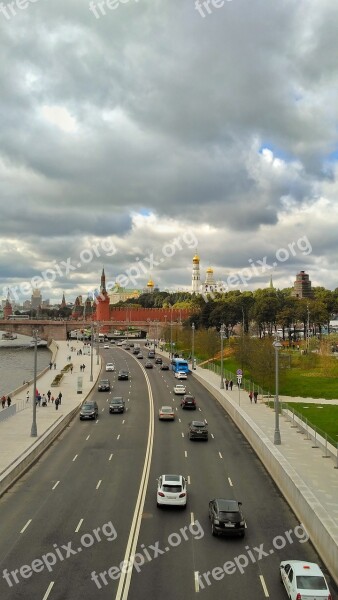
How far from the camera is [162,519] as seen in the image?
17.8m

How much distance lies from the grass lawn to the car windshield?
16.3 meters

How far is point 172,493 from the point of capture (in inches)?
734

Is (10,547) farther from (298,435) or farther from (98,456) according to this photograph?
(298,435)

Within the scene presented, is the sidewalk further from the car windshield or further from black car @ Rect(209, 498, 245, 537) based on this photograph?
the car windshield

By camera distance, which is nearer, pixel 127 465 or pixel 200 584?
pixel 200 584

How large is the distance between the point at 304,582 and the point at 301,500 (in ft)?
18.1

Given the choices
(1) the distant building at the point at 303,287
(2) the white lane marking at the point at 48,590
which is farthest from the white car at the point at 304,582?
(1) the distant building at the point at 303,287

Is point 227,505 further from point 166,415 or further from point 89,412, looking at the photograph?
point 89,412

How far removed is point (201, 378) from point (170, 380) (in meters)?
3.74

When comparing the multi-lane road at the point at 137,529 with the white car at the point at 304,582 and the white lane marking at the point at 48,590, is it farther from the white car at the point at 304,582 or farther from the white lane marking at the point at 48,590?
the white car at the point at 304,582

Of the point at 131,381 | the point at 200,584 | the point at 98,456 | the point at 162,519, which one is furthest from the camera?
the point at 131,381

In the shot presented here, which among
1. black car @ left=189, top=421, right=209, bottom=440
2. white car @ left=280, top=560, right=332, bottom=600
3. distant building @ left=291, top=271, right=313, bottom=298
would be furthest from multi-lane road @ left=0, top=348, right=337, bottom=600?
distant building @ left=291, top=271, right=313, bottom=298

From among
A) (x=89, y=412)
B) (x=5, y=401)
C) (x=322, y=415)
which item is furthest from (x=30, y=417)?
(x=322, y=415)

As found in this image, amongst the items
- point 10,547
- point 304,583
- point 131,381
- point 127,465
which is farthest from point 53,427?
point 131,381
